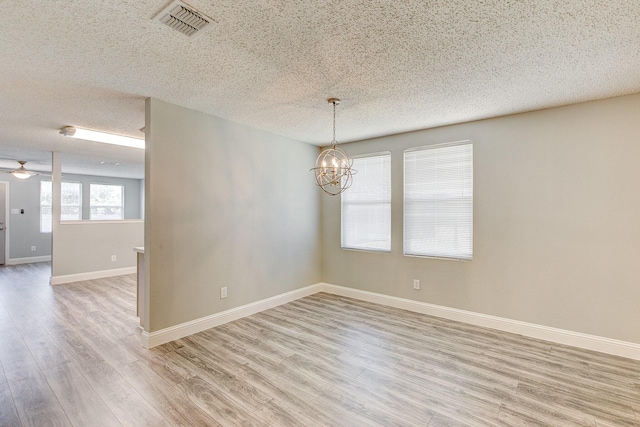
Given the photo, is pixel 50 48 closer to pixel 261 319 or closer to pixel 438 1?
pixel 438 1

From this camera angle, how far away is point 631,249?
278cm

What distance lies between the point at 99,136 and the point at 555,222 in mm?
5869

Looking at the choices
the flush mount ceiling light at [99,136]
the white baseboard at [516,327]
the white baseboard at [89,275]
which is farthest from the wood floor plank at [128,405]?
the white baseboard at [89,275]

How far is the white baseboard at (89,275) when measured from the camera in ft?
18.4

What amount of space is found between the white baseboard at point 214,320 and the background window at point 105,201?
7.72m

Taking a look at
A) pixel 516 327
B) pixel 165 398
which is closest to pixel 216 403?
pixel 165 398

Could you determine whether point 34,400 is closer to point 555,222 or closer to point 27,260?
point 555,222

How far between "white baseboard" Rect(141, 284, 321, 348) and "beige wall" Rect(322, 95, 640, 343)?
1929 millimetres

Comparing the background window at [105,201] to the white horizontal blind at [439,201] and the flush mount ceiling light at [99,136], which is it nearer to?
the flush mount ceiling light at [99,136]

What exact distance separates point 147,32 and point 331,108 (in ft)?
5.99

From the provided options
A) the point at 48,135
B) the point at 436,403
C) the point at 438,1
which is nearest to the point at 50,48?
the point at 438,1

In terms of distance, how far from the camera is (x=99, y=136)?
4.29 meters

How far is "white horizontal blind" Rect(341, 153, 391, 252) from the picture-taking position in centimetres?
440

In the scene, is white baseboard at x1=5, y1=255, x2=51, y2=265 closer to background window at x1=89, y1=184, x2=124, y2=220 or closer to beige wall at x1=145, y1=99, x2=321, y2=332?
background window at x1=89, y1=184, x2=124, y2=220
